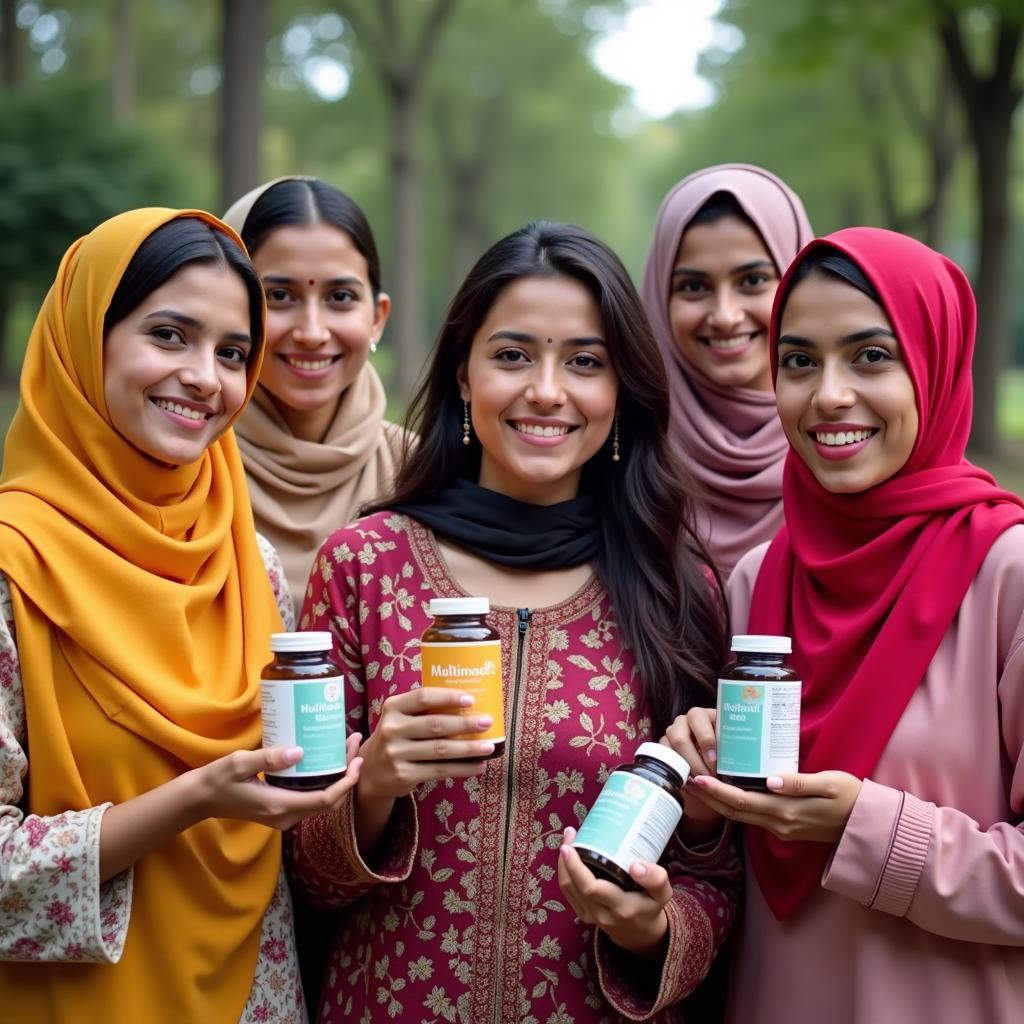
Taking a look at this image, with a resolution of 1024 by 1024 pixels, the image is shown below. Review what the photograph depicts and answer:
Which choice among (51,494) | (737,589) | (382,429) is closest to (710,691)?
(737,589)

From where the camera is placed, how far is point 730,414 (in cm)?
427

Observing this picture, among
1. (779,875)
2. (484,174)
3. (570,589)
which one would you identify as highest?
(484,174)

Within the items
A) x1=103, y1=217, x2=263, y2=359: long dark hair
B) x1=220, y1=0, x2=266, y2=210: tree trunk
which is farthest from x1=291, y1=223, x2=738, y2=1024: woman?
x1=220, y1=0, x2=266, y2=210: tree trunk

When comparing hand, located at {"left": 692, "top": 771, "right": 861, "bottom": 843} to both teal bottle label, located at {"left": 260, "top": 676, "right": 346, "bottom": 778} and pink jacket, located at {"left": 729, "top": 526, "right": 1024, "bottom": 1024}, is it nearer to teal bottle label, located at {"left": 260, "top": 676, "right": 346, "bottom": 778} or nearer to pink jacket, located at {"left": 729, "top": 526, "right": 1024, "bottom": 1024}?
pink jacket, located at {"left": 729, "top": 526, "right": 1024, "bottom": 1024}

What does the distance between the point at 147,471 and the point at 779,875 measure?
1.70m

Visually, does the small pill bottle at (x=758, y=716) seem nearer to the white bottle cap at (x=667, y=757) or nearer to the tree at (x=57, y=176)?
the white bottle cap at (x=667, y=757)

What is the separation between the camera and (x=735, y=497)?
4152mm

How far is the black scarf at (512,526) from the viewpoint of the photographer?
2986 mm

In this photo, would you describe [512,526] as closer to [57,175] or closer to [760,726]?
[760,726]

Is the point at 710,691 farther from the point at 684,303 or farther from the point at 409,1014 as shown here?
the point at 684,303

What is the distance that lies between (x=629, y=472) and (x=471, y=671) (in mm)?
994

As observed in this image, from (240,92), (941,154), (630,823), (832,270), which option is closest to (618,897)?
(630,823)

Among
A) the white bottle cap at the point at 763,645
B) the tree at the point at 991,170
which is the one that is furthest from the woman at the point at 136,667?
the tree at the point at 991,170

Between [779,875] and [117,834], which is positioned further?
[779,875]
